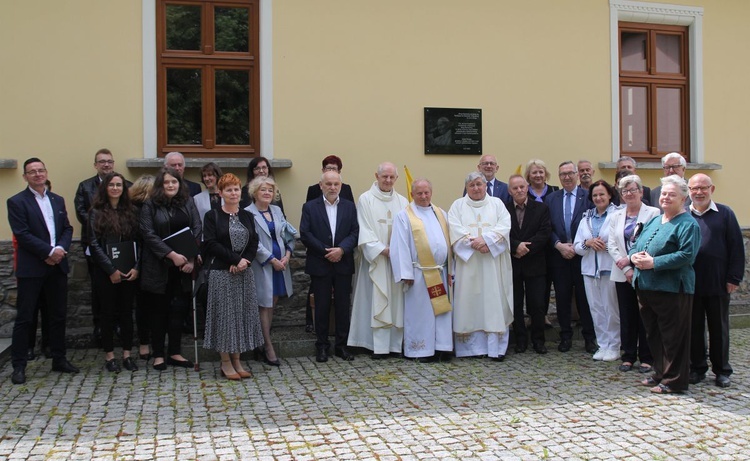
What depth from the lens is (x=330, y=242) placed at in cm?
712

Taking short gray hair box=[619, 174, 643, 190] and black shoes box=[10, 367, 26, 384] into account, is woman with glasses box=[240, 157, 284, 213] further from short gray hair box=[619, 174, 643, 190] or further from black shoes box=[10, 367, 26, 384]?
short gray hair box=[619, 174, 643, 190]

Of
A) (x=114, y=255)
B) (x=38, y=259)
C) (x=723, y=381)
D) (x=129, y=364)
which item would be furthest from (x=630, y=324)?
(x=38, y=259)

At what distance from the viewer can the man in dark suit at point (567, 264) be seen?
24.2 ft

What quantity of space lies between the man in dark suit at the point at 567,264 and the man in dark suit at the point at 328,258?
6.68 feet

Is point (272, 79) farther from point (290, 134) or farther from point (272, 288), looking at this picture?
point (272, 288)

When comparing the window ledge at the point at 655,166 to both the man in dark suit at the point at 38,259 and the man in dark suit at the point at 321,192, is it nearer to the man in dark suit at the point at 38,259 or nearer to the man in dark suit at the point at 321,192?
the man in dark suit at the point at 321,192

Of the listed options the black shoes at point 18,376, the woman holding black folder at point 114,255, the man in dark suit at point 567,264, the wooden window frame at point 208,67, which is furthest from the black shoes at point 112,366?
the man in dark suit at point 567,264

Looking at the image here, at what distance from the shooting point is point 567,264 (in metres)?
7.40

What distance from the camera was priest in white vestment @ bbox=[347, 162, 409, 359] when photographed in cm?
714

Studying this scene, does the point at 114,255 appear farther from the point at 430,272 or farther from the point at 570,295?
the point at 570,295

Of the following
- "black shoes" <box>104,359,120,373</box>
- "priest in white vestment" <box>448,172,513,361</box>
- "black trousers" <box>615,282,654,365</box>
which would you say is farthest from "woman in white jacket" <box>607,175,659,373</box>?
"black shoes" <box>104,359,120,373</box>

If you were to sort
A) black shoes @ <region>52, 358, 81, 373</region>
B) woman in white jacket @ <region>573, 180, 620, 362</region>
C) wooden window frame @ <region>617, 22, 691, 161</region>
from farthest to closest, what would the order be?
wooden window frame @ <region>617, 22, 691, 161</region> < woman in white jacket @ <region>573, 180, 620, 362</region> < black shoes @ <region>52, 358, 81, 373</region>

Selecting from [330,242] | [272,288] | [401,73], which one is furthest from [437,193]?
[272,288]

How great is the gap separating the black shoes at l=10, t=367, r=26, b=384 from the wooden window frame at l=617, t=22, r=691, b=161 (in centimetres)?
756
